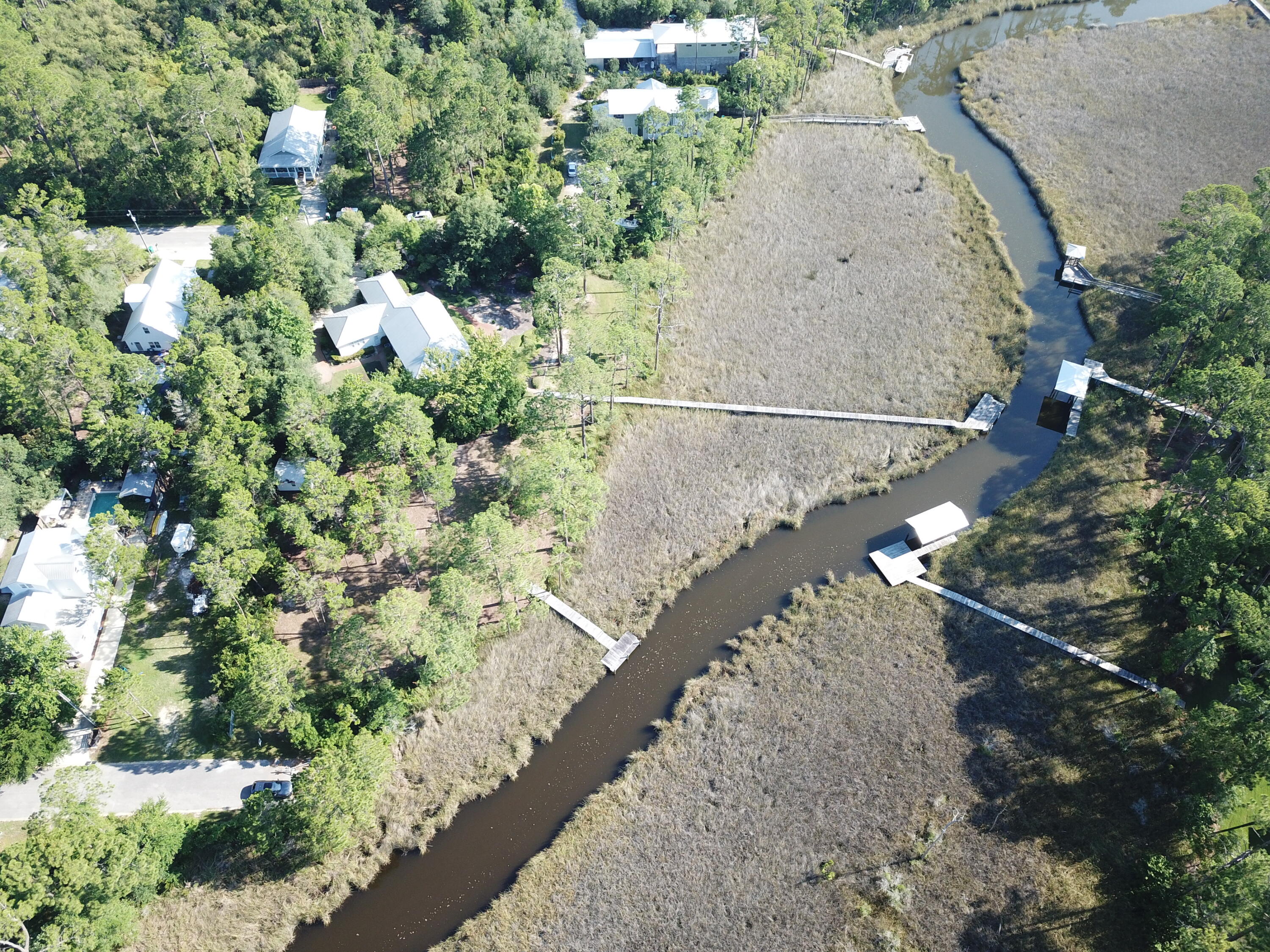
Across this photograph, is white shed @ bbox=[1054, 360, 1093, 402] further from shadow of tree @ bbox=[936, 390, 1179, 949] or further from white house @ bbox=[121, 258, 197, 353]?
white house @ bbox=[121, 258, 197, 353]

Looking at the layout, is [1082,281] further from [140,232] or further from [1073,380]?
[140,232]

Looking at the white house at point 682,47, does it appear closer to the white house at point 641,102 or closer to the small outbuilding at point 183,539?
the white house at point 641,102

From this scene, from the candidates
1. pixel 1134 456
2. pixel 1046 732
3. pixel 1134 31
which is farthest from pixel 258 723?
pixel 1134 31

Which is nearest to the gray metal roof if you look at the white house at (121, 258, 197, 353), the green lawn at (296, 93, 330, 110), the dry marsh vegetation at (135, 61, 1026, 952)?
the green lawn at (296, 93, 330, 110)

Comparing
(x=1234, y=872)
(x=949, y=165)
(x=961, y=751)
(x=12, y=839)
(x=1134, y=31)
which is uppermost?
(x=1134, y=31)

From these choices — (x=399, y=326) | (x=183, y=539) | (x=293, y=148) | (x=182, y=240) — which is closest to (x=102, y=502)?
(x=183, y=539)

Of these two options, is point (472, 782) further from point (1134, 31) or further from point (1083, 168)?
point (1134, 31)
